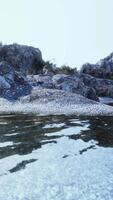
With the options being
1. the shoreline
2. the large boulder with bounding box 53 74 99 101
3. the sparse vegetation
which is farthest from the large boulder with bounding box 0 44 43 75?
the shoreline

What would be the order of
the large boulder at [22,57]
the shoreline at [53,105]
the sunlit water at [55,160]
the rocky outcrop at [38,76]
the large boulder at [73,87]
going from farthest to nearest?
the large boulder at [22,57] < the large boulder at [73,87] < the rocky outcrop at [38,76] < the shoreline at [53,105] < the sunlit water at [55,160]

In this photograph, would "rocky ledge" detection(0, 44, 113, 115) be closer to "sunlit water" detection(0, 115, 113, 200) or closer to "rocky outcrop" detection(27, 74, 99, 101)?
"rocky outcrop" detection(27, 74, 99, 101)

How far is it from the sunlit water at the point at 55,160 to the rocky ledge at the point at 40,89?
5263mm

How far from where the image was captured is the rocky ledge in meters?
21.9

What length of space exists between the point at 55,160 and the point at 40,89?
58.1 ft

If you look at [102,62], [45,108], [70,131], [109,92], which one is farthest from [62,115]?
[102,62]

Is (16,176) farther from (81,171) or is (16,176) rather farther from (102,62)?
(102,62)

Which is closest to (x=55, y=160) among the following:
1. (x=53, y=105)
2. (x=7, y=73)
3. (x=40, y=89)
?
(x=53, y=105)

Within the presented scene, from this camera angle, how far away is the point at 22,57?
42500 millimetres

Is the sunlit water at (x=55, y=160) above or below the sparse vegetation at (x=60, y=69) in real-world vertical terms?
below

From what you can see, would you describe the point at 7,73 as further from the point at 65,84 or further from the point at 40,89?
the point at 65,84

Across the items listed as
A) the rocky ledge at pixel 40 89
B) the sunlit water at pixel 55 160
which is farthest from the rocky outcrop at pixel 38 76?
the sunlit water at pixel 55 160

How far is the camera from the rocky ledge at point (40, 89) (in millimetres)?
21875

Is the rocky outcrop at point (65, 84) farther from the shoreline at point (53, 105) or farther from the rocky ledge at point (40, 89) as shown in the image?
the shoreline at point (53, 105)
